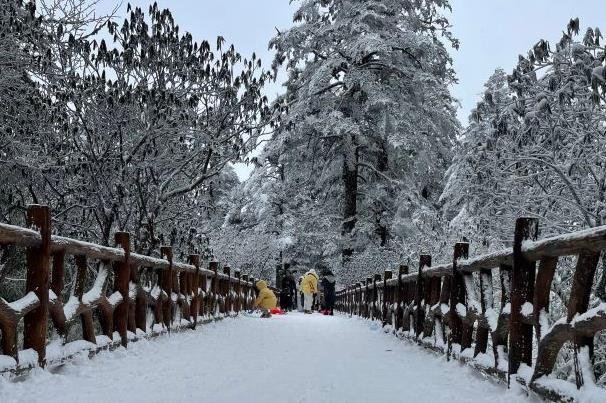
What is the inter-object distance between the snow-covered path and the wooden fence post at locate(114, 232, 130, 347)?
0.85 ft

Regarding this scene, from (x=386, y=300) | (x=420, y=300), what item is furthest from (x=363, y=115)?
(x=420, y=300)

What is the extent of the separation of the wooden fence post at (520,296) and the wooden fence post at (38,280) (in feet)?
10.9

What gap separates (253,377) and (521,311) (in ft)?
7.02

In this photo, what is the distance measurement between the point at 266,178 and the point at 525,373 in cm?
3359

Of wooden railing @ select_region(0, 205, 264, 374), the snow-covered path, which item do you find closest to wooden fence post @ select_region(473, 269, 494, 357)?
the snow-covered path

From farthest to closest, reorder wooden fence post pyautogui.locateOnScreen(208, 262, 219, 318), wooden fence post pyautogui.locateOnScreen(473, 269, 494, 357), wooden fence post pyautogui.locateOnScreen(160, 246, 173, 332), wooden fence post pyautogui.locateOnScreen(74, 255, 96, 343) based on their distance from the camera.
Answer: wooden fence post pyautogui.locateOnScreen(208, 262, 219, 318)
wooden fence post pyautogui.locateOnScreen(160, 246, 173, 332)
wooden fence post pyautogui.locateOnScreen(74, 255, 96, 343)
wooden fence post pyautogui.locateOnScreen(473, 269, 494, 357)

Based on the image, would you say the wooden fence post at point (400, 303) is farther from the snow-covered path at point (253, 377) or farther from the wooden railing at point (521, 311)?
the snow-covered path at point (253, 377)

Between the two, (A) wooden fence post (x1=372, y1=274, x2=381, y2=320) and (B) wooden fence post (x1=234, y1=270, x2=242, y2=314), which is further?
(B) wooden fence post (x1=234, y1=270, x2=242, y2=314)

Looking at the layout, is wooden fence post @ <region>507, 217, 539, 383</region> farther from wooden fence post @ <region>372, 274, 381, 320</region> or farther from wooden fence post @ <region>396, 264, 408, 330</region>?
wooden fence post @ <region>372, 274, 381, 320</region>

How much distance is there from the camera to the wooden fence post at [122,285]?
6609 mm

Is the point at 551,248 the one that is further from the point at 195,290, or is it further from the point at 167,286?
the point at 195,290

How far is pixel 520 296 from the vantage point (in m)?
4.47

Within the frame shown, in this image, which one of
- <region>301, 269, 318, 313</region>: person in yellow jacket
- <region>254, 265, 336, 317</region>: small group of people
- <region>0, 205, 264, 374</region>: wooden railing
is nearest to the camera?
<region>0, 205, 264, 374</region>: wooden railing

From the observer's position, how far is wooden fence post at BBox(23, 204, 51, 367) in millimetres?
4547
